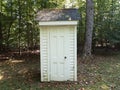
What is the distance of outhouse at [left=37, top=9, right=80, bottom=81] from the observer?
8.97 meters

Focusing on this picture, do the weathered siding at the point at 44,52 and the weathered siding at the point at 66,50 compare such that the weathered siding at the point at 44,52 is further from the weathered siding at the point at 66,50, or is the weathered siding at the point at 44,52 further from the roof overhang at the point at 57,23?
the roof overhang at the point at 57,23

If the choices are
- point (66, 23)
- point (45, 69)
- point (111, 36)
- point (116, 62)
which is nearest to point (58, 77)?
point (45, 69)

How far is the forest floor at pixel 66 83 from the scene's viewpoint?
8.70 m

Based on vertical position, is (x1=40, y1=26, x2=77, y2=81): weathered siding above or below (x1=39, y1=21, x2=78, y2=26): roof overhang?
below

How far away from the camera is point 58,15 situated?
923 cm

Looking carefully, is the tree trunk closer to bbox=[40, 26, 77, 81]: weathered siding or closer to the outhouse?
the outhouse

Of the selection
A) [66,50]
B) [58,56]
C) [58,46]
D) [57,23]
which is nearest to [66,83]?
[58,56]

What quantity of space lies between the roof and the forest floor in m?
2.40

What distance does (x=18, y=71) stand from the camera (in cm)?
1085

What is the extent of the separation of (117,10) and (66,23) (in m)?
7.59

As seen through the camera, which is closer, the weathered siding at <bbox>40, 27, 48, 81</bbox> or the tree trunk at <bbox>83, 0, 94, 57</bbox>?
the weathered siding at <bbox>40, 27, 48, 81</bbox>

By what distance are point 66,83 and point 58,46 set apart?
142cm

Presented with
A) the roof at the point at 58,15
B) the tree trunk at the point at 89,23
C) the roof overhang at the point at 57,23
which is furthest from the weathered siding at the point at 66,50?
the tree trunk at the point at 89,23

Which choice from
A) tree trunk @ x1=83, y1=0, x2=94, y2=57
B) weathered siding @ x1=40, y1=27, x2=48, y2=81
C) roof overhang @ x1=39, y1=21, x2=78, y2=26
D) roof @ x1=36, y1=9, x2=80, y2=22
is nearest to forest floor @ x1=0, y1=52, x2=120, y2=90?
weathered siding @ x1=40, y1=27, x2=48, y2=81
